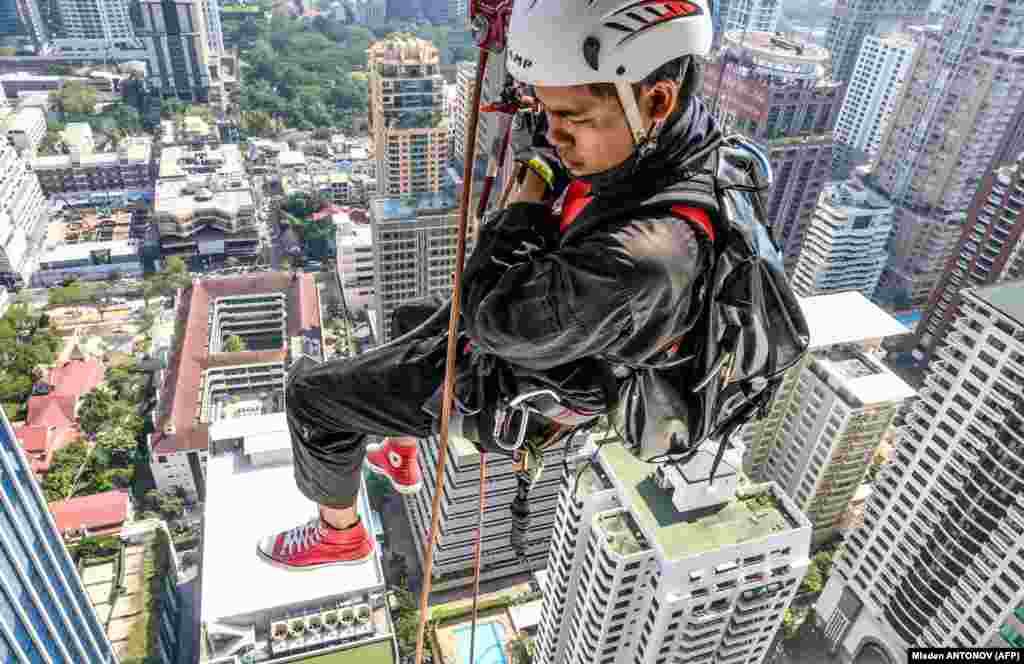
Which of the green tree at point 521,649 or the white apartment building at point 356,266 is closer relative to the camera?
the green tree at point 521,649

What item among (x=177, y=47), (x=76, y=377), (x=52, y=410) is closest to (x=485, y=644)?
(x=52, y=410)

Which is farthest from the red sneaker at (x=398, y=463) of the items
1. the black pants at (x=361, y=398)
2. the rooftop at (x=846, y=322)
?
the rooftop at (x=846, y=322)

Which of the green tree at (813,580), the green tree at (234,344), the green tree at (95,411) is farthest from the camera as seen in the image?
the green tree at (234,344)

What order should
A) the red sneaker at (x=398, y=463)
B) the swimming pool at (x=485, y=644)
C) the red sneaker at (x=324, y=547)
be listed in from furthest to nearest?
1. the swimming pool at (x=485, y=644)
2. the red sneaker at (x=398, y=463)
3. the red sneaker at (x=324, y=547)

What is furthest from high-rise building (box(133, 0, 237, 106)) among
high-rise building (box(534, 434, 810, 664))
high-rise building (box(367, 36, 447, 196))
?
high-rise building (box(534, 434, 810, 664))

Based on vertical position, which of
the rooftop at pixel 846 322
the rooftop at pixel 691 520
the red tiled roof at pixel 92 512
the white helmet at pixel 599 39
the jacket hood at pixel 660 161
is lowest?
the red tiled roof at pixel 92 512

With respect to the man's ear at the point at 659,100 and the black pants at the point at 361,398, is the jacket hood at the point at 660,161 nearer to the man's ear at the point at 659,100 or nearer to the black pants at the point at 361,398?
the man's ear at the point at 659,100

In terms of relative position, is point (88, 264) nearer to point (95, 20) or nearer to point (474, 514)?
point (474, 514)
